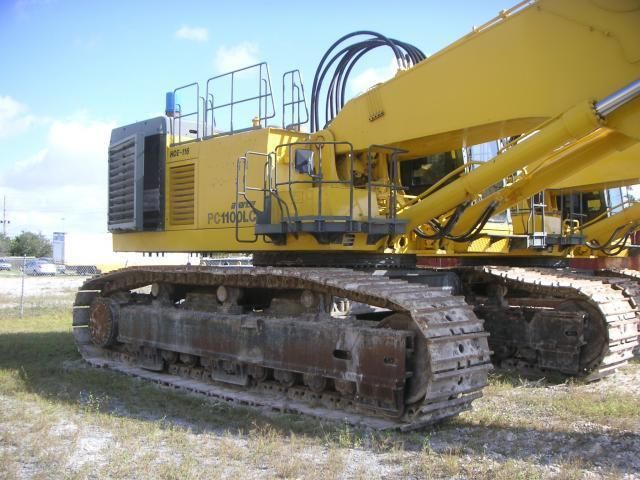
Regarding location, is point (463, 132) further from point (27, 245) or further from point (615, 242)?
point (27, 245)

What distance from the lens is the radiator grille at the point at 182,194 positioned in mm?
9398

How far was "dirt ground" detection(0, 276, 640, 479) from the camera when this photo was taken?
5.15 meters

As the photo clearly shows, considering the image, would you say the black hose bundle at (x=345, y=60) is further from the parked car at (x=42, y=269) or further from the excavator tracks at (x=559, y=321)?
the parked car at (x=42, y=269)

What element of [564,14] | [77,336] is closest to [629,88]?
[564,14]

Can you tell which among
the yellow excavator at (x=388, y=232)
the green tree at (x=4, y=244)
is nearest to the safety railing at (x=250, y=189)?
the yellow excavator at (x=388, y=232)

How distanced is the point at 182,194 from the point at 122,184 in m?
1.48

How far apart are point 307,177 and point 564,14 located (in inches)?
126

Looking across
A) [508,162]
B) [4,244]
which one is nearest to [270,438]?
[508,162]

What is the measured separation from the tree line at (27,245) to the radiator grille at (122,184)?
280 feet

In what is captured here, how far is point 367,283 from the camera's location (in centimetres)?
664

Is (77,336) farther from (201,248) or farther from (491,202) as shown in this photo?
(491,202)

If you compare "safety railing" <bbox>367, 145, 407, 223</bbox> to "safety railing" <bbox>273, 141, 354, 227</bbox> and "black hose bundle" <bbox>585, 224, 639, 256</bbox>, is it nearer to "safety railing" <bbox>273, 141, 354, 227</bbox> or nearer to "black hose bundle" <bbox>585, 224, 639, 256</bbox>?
"safety railing" <bbox>273, 141, 354, 227</bbox>

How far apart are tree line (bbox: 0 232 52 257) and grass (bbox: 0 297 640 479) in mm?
88839

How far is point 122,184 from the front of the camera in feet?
34.6
